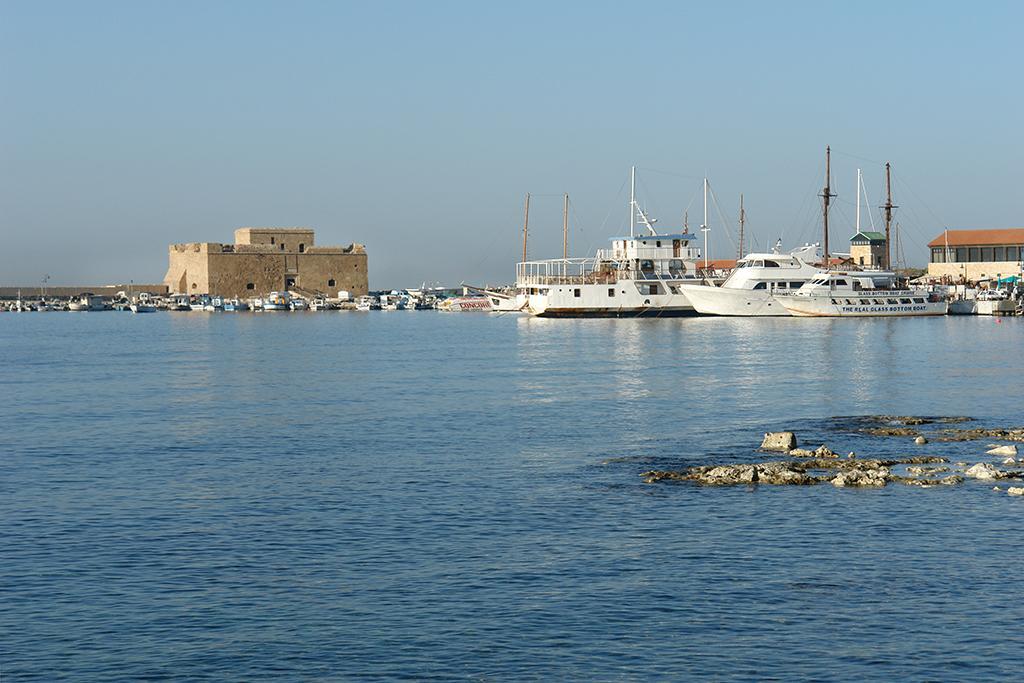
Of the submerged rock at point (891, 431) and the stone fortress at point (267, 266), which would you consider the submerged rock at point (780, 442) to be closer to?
the submerged rock at point (891, 431)

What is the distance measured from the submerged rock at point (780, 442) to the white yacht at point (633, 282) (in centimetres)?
7809

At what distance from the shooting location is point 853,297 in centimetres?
10512

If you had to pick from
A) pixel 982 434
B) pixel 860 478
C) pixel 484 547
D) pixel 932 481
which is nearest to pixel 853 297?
pixel 982 434

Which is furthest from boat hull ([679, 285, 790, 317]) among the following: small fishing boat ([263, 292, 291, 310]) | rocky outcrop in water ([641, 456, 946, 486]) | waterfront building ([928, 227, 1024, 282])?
small fishing boat ([263, 292, 291, 310])

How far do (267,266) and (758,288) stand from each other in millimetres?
96724

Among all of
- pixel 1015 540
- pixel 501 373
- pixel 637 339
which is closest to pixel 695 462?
pixel 1015 540

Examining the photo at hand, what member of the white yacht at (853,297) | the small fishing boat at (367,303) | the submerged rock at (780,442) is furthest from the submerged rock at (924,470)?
the small fishing boat at (367,303)

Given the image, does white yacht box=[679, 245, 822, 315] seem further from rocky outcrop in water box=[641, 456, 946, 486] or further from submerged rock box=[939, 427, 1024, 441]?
rocky outcrop in water box=[641, 456, 946, 486]

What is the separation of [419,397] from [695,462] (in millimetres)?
18327

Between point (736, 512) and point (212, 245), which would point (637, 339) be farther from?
point (212, 245)

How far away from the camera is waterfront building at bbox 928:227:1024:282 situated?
13300 cm

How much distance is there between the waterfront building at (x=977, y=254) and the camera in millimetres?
133000

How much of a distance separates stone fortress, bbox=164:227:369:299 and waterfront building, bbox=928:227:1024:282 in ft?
283

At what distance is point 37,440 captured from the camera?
111 feet
